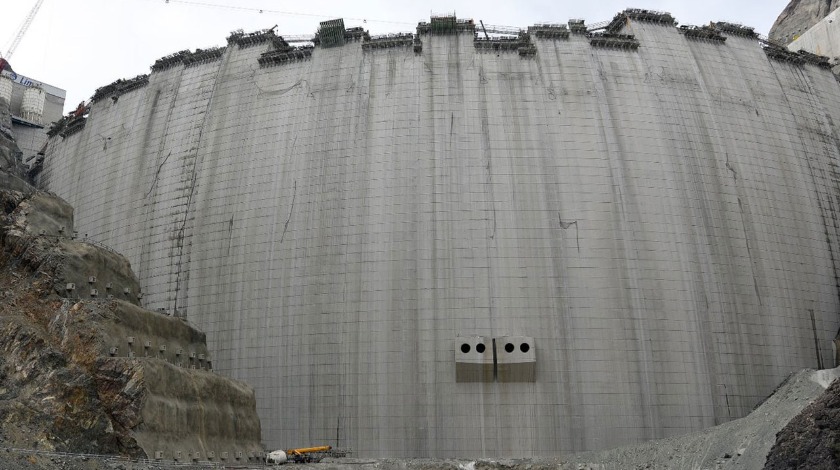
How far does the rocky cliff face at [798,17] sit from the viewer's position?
69.4 m

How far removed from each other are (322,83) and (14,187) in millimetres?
18368

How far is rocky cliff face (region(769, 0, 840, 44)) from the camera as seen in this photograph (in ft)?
228

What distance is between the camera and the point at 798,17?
237 feet

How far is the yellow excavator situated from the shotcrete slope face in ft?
6.78

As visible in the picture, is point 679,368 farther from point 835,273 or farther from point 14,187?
point 14,187

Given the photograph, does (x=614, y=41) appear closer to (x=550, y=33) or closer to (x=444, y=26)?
(x=550, y=33)

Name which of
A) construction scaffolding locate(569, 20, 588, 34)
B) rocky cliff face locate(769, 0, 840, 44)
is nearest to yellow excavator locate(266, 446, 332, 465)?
construction scaffolding locate(569, 20, 588, 34)

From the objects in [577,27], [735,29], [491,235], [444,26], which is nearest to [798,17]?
[735,29]

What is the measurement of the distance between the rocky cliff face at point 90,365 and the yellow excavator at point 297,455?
796 mm

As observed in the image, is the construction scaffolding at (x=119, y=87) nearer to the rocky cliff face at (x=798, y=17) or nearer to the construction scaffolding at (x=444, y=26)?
the construction scaffolding at (x=444, y=26)

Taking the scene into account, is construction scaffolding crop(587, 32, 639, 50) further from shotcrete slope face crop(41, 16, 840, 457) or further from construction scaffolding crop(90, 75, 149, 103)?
construction scaffolding crop(90, 75, 149, 103)

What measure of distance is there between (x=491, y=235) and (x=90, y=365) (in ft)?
67.1

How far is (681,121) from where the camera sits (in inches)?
1716

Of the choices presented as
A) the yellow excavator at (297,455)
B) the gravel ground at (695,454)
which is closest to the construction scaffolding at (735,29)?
the gravel ground at (695,454)
